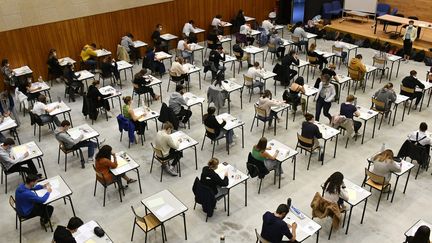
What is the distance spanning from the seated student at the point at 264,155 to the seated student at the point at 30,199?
169 inches

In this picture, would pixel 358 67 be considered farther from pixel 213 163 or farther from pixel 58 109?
pixel 58 109

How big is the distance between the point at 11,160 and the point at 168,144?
351 cm

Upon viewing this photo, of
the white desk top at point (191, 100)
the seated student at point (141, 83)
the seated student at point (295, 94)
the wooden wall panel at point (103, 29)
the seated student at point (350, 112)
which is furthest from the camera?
the wooden wall panel at point (103, 29)

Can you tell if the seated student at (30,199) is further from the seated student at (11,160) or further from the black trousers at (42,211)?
the seated student at (11,160)

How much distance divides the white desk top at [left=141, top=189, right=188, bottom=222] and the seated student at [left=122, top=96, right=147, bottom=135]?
3.61m

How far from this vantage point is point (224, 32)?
68.5 feet

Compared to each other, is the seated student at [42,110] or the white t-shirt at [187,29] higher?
the white t-shirt at [187,29]

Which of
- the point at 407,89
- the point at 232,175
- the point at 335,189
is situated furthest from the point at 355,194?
the point at 407,89

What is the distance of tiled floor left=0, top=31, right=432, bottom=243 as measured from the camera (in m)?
8.73

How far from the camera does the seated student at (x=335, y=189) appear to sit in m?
7.91

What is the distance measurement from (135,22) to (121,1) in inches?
42.2

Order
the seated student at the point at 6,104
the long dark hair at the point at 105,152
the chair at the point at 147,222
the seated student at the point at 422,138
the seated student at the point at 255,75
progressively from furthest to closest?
the seated student at the point at 255,75
the seated student at the point at 6,104
the seated student at the point at 422,138
the long dark hair at the point at 105,152
the chair at the point at 147,222

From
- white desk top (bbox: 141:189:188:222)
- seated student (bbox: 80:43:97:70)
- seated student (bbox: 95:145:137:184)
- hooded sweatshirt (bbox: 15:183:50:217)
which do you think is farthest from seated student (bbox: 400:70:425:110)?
seated student (bbox: 80:43:97:70)

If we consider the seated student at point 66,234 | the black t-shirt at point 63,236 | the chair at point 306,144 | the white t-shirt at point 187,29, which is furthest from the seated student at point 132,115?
the white t-shirt at point 187,29
